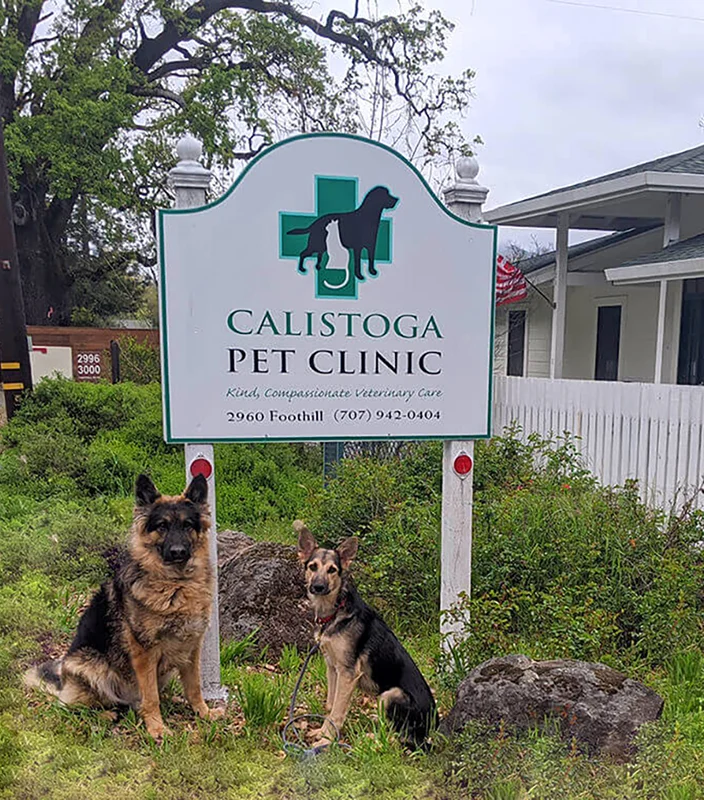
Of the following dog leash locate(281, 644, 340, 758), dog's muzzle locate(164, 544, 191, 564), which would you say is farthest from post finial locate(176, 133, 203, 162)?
dog leash locate(281, 644, 340, 758)

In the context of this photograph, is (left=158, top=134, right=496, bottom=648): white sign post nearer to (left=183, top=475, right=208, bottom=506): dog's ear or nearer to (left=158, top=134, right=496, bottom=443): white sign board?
(left=158, top=134, right=496, bottom=443): white sign board

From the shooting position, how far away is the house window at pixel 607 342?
43.0ft

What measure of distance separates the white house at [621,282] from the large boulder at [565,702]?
23.4 feet

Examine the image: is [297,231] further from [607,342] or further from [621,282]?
[607,342]

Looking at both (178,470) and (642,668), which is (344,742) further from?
(178,470)

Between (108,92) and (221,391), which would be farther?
(108,92)

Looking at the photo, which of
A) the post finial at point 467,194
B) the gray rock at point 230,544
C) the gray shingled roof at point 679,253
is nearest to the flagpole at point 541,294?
the gray shingled roof at point 679,253

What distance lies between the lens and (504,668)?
10.4 ft

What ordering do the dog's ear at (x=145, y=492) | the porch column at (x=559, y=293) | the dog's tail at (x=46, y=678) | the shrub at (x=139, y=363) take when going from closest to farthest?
the dog's ear at (x=145, y=492) → the dog's tail at (x=46, y=678) → the porch column at (x=559, y=293) → the shrub at (x=139, y=363)

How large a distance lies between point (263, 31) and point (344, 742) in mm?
19225

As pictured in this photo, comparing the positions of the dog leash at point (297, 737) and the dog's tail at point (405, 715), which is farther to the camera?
the dog's tail at point (405, 715)

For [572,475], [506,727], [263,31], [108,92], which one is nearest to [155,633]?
[506,727]

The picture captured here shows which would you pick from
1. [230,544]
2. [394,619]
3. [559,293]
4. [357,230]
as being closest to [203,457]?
[357,230]

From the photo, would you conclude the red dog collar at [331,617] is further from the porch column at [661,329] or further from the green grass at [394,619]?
the porch column at [661,329]
